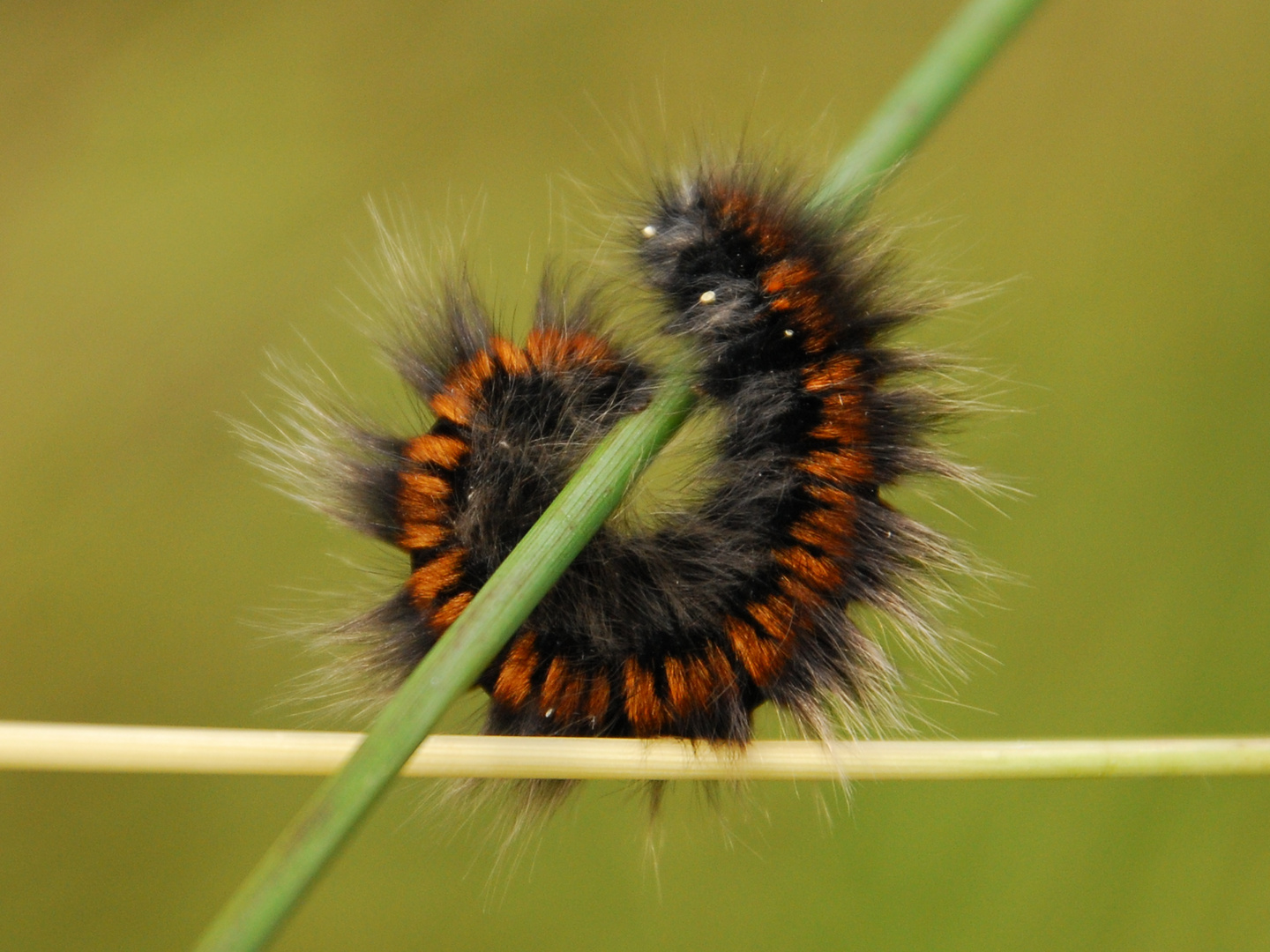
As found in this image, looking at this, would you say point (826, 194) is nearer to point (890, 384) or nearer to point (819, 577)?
point (890, 384)

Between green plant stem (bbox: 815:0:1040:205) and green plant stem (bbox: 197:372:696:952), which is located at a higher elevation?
green plant stem (bbox: 815:0:1040:205)

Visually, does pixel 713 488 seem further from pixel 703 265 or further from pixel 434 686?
pixel 434 686

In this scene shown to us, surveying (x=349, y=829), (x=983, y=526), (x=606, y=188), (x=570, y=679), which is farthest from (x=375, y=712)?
(x=983, y=526)

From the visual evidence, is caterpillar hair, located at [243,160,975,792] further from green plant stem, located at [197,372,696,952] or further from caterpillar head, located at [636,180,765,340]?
green plant stem, located at [197,372,696,952]

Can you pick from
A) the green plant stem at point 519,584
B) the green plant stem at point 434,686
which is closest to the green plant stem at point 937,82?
the green plant stem at point 519,584

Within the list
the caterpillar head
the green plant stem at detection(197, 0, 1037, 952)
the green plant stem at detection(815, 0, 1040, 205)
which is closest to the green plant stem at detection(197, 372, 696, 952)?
the green plant stem at detection(197, 0, 1037, 952)

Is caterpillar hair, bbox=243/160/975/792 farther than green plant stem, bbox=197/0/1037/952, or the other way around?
caterpillar hair, bbox=243/160/975/792

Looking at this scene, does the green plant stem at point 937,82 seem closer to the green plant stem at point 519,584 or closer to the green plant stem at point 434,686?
the green plant stem at point 519,584

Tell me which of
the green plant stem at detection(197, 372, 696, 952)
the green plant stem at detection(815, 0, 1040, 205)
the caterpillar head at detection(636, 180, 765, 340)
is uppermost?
the green plant stem at detection(815, 0, 1040, 205)
